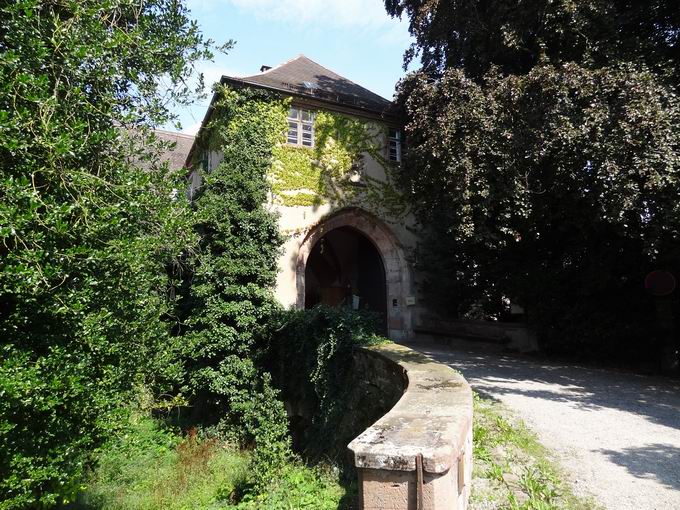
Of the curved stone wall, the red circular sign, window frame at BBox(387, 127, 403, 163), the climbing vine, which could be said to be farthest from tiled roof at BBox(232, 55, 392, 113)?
the curved stone wall

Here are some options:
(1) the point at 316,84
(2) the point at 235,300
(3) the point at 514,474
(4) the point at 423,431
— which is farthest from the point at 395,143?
(4) the point at 423,431

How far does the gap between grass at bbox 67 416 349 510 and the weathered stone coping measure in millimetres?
2077

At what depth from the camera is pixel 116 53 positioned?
4461 mm

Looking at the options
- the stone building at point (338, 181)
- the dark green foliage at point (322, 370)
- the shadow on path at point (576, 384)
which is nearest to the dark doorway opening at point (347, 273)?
the stone building at point (338, 181)

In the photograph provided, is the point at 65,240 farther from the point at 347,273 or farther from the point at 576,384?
the point at 347,273

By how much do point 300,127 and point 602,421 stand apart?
9866 mm

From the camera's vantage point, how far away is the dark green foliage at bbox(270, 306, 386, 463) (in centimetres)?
671

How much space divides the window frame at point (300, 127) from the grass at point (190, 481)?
7.71 metres

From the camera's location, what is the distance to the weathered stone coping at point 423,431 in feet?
7.61

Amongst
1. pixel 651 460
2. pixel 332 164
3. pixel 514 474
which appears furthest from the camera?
pixel 332 164

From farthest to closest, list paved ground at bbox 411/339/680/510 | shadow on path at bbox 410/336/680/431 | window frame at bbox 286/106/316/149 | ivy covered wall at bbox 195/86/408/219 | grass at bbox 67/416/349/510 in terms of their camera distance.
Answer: window frame at bbox 286/106/316/149, ivy covered wall at bbox 195/86/408/219, shadow on path at bbox 410/336/680/431, grass at bbox 67/416/349/510, paved ground at bbox 411/339/680/510

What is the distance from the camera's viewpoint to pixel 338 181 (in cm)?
1288

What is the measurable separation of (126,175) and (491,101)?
21.4 ft

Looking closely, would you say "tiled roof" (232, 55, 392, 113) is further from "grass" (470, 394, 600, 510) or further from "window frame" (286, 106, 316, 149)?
"grass" (470, 394, 600, 510)
